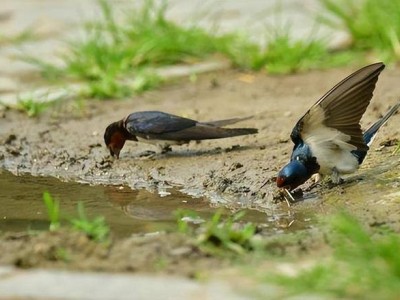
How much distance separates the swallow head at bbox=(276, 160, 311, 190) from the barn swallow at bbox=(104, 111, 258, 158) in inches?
42.9

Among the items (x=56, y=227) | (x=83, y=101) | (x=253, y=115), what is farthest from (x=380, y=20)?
(x=56, y=227)

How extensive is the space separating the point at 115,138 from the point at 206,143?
0.60 metres

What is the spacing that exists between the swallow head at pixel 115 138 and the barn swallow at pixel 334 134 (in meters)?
1.39

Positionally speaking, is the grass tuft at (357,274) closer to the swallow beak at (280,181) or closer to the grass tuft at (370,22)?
the swallow beak at (280,181)

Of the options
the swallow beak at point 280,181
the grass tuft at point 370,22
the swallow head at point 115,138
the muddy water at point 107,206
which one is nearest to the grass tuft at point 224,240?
the muddy water at point 107,206

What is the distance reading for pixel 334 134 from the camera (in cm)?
548

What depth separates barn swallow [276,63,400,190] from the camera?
534 cm

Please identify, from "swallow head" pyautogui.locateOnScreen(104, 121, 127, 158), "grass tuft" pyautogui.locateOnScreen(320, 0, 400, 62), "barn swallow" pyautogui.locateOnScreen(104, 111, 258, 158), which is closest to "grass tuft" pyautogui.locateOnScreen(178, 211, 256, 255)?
"barn swallow" pyautogui.locateOnScreen(104, 111, 258, 158)

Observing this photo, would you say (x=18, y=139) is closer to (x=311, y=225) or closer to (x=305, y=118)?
(x=305, y=118)

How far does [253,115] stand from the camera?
7.25 metres

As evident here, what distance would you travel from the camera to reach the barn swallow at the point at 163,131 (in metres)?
6.52

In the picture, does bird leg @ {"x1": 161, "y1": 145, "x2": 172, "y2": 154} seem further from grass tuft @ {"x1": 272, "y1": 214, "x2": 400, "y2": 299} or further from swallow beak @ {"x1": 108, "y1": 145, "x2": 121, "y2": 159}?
grass tuft @ {"x1": 272, "y1": 214, "x2": 400, "y2": 299}

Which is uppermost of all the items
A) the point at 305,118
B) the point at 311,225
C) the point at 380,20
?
the point at 380,20

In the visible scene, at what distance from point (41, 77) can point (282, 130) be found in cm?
247
